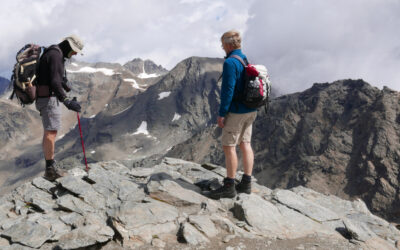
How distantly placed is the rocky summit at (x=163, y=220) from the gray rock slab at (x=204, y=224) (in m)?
0.02

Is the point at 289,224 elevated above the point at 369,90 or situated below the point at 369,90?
below

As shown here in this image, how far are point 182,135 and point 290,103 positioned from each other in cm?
8008

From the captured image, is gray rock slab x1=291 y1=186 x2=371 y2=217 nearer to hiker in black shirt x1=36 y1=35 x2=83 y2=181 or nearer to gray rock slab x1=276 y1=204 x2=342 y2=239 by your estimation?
gray rock slab x1=276 y1=204 x2=342 y2=239

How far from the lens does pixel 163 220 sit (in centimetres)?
735

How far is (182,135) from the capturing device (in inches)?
7795

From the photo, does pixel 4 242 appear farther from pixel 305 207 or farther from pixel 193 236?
pixel 305 207

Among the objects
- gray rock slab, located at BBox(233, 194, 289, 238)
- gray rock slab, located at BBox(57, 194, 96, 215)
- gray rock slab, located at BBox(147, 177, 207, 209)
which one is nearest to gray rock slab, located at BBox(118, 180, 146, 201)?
gray rock slab, located at BBox(147, 177, 207, 209)

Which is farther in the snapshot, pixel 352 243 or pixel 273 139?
pixel 273 139

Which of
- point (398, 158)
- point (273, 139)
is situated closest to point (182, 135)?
point (273, 139)

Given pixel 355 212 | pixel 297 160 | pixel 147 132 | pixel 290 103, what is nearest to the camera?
pixel 355 212

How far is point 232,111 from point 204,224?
2791 mm

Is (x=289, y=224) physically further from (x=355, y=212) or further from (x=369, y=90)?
(x=369, y=90)

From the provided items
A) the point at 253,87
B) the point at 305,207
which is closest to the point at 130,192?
the point at 253,87

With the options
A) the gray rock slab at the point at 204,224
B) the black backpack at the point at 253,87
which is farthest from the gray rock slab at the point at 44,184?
the black backpack at the point at 253,87
